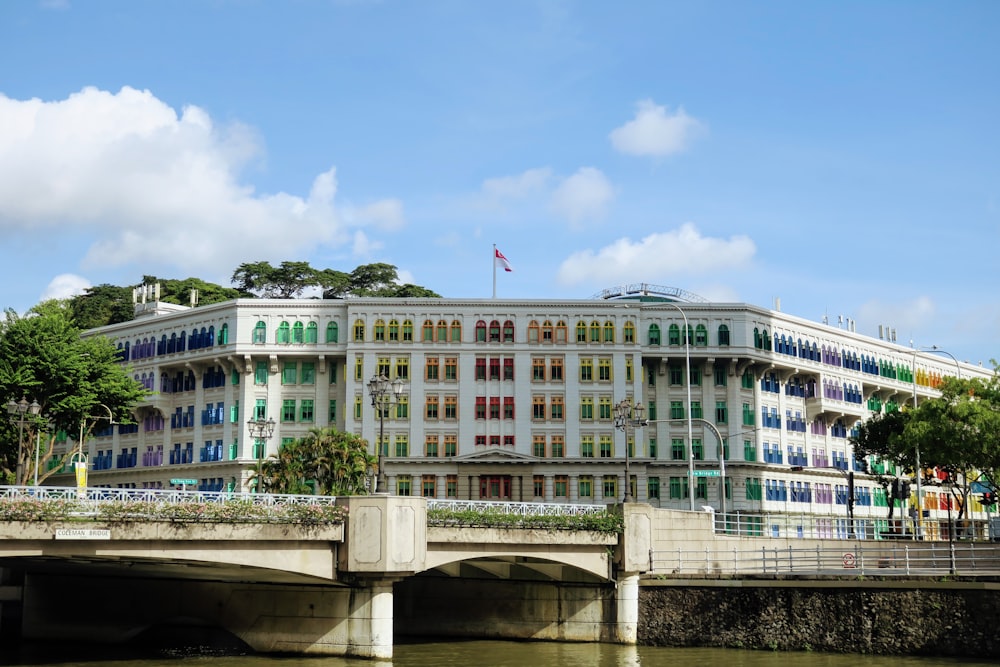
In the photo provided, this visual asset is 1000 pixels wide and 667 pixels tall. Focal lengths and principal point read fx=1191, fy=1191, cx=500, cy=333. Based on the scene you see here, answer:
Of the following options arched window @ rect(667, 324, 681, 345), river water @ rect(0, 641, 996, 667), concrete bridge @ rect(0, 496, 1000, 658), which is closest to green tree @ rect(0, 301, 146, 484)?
concrete bridge @ rect(0, 496, 1000, 658)

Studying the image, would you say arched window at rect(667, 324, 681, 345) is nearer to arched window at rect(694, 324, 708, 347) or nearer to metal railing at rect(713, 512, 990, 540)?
arched window at rect(694, 324, 708, 347)

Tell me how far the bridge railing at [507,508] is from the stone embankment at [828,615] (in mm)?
4322

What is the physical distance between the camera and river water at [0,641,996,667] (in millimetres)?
39031

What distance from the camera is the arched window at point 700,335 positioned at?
89812 millimetres

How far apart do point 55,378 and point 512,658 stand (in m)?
35.8

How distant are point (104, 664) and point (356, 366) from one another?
47.1 metres

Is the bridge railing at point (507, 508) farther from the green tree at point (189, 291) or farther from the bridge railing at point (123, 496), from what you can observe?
the green tree at point (189, 291)

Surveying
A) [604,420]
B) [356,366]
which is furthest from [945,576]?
[356,366]

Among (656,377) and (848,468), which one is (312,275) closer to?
(656,377)

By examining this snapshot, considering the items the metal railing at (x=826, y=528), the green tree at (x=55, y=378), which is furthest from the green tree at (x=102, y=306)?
the metal railing at (x=826, y=528)

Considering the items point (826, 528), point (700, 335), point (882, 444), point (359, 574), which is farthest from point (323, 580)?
point (882, 444)

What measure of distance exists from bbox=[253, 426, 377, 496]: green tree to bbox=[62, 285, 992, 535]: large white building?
15.5m

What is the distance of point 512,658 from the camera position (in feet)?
141

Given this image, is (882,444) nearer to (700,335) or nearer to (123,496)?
(700,335)
